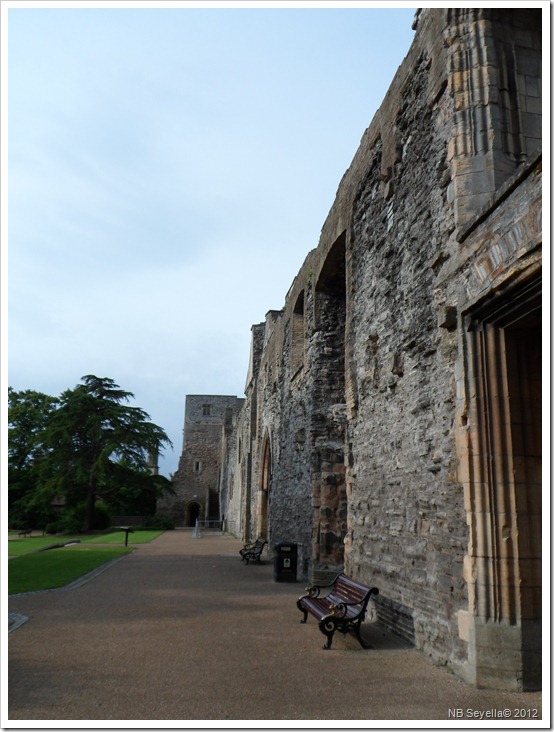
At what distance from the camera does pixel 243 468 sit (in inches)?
1097

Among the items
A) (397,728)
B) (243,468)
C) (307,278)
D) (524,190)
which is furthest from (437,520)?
(243,468)

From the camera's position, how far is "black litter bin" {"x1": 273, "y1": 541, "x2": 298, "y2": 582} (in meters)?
12.0

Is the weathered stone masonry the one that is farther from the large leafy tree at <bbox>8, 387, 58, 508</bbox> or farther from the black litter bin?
the large leafy tree at <bbox>8, 387, 58, 508</bbox>

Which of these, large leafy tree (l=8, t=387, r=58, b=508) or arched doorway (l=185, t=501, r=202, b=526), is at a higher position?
large leafy tree (l=8, t=387, r=58, b=508)

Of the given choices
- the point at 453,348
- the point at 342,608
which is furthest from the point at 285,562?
the point at 453,348

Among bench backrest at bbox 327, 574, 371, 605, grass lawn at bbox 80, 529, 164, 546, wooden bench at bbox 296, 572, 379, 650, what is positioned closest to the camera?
wooden bench at bbox 296, 572, 379, 650

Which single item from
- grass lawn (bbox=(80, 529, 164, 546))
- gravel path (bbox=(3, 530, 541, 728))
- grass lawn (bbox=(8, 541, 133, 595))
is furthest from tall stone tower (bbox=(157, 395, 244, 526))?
gravel path (bbox=(3, 530, 541, 728))

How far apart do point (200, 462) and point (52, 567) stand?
1516 inches

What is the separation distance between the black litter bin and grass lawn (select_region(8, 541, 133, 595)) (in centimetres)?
396

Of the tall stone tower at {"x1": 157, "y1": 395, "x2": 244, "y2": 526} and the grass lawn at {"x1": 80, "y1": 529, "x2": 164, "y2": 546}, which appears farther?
the tall stone tower at {"x1": 157, "y1": 395, "x2": 244, "y2": 526}

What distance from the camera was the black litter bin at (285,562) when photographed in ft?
39.3

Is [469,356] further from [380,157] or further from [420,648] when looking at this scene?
[380,157]

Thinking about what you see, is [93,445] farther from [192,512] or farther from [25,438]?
[192,512]

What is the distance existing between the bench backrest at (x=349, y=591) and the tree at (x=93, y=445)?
1053 inches
